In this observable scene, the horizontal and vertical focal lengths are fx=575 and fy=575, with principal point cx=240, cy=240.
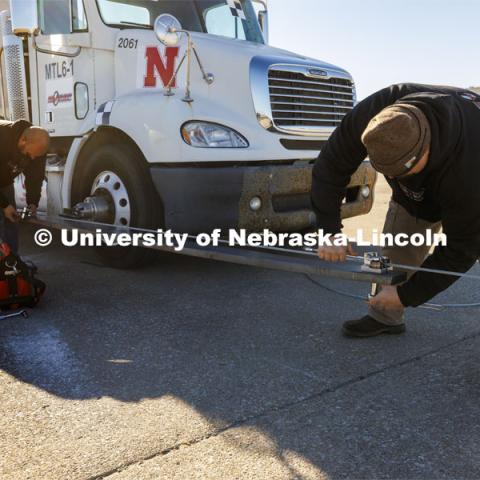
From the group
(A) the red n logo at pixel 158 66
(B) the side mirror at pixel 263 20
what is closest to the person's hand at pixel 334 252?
(A) the red n logo at pixel 158 66

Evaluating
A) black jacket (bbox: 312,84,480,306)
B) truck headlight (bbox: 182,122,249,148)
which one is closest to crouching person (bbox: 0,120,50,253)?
truck headlight (bbox: 182,122,249,148)

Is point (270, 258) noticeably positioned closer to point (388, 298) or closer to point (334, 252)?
point (334, 252)

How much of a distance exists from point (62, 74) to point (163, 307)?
2626 mm

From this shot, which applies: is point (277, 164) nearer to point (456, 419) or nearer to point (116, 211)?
point (116, 211)

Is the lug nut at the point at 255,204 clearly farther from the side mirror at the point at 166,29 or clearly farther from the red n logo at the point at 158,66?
the side mirror at the point at 166,29

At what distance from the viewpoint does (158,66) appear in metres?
4.63

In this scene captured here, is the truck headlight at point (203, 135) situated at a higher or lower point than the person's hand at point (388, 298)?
higher

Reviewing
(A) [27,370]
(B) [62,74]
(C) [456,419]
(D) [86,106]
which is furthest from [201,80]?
(C) [456,419]

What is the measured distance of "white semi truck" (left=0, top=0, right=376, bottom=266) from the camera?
14.4ft

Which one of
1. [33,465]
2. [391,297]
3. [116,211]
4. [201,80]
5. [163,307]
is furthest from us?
[116,211]

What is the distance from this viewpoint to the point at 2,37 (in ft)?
19.1

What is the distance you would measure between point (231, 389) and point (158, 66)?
282 cm

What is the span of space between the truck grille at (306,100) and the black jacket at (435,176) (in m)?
1.70

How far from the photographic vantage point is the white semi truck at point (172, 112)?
4.38 m
